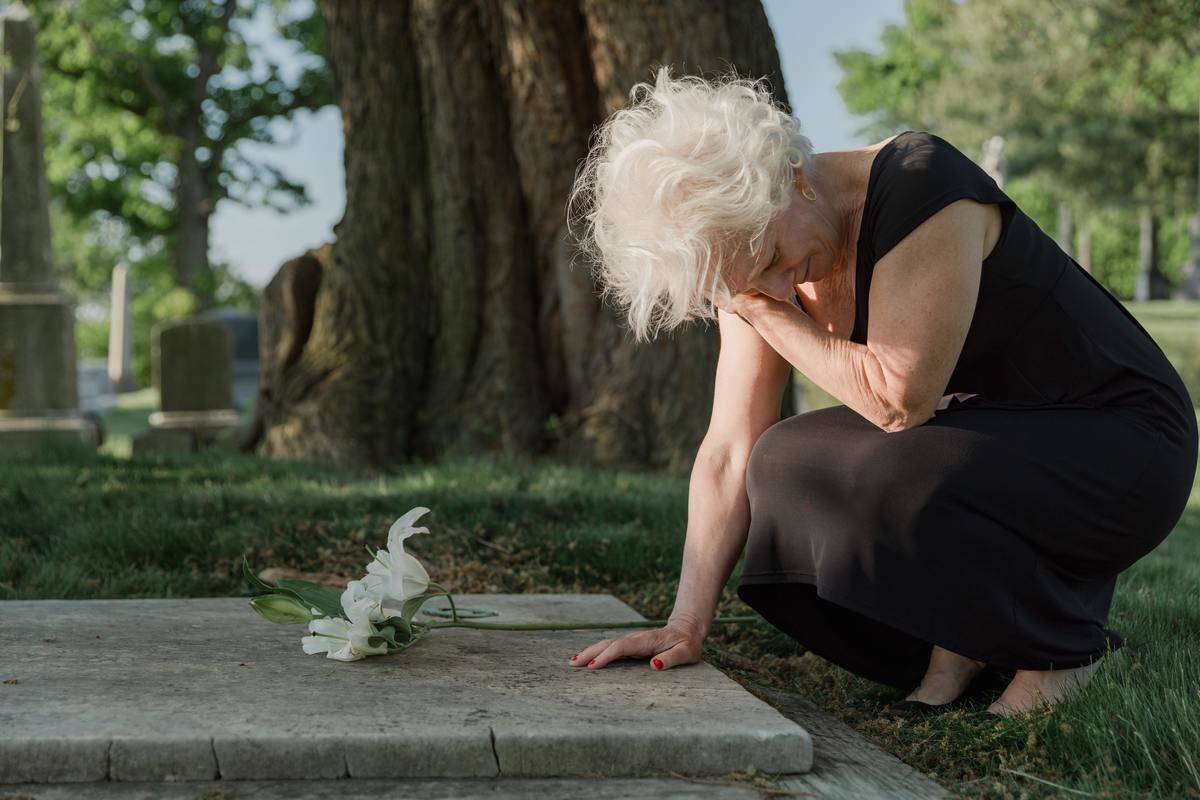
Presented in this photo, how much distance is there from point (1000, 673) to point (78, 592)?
2.62 metres

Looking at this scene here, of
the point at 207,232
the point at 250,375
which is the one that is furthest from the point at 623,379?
the point at 207,232

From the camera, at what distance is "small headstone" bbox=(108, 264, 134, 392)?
23.7 meters

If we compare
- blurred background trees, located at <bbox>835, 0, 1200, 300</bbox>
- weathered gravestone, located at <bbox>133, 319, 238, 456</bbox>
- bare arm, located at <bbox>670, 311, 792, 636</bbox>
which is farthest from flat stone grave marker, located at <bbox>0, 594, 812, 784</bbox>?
blurred background trees, located at <bbox>835, 0, 1200, 300</bbox>

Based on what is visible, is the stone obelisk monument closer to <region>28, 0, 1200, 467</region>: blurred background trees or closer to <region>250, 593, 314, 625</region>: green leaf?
<region>28, 0, 1200, 467</region>: blurred background trees

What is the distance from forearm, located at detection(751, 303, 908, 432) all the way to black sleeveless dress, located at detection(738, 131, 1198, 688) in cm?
8

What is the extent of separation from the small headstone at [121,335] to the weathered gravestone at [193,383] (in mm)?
15699

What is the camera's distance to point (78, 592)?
3504 millimetres

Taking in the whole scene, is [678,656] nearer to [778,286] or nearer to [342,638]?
[342,638]

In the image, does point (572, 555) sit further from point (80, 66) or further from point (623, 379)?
point (80, 66)

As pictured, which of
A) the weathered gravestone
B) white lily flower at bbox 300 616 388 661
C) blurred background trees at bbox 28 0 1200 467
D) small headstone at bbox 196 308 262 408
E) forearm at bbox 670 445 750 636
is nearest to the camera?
white lily flower at bbox 300 616 388 661

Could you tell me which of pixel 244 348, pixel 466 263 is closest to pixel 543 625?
pixel 466 263

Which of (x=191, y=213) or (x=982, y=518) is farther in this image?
(x=191, y=213)

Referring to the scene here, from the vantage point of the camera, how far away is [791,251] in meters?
2.38

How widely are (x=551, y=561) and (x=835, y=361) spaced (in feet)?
5.99
